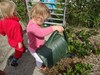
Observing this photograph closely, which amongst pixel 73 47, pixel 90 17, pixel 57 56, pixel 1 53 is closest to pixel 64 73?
pixel 57 56

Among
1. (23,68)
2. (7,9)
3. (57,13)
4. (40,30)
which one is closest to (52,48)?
(40,30)

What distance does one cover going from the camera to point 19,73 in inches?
190

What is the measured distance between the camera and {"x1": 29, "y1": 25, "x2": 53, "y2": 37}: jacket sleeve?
160 inches

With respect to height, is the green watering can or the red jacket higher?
the red jacket

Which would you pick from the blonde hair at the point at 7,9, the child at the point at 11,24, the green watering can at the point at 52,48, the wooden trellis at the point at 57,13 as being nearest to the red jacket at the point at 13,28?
the child at the point at 11,24

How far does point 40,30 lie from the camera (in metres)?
4.18

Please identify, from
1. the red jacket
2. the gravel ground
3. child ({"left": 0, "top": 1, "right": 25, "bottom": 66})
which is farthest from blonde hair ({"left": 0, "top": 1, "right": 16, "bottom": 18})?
the gravel ground

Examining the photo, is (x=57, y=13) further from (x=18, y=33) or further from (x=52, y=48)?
(x=52, y=48)

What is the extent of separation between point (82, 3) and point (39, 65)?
1.83m

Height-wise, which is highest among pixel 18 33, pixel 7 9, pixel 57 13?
pixel 7 9

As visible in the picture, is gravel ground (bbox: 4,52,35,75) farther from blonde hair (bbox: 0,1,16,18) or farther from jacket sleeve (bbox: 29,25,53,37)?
blonde hair (bbox: 0,1,16,18)

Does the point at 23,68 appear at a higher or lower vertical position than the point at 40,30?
lower

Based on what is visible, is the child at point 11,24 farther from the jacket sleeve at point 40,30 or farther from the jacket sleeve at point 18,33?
the jacket sleeve at point 40,30

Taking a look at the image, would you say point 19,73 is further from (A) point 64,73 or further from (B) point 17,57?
(A) point 64,73
